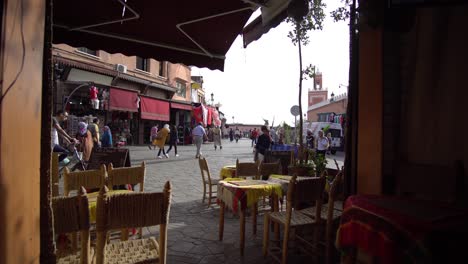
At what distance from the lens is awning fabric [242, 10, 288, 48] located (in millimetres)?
3049

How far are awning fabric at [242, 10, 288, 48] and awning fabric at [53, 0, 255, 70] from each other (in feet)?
0.36

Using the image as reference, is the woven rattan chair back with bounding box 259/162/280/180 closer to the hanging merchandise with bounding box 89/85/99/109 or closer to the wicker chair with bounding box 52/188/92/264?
the wicker chair with bounding box 52/188/92/264

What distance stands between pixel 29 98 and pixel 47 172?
35 cm

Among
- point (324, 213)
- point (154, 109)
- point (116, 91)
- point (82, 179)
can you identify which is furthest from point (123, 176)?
point (154, 109)

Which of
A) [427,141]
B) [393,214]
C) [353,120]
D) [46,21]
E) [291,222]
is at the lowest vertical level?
[291,222]

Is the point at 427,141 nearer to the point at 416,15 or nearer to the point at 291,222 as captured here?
the point at 416,15

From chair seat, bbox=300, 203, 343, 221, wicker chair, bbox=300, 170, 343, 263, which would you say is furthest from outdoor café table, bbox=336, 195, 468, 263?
chair seat, bbox=300, 203, 343, 221

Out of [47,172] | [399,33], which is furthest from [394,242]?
[399,33]

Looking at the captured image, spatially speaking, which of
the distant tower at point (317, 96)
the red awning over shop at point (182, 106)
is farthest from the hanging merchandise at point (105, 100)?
the distant tower at point (317, 96)

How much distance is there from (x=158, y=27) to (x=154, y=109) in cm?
1714

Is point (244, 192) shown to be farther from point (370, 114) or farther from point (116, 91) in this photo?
point (116, 91)

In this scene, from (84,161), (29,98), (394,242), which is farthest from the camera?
(84,161)

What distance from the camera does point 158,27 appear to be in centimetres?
388

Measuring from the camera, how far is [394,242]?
204 centimetres
